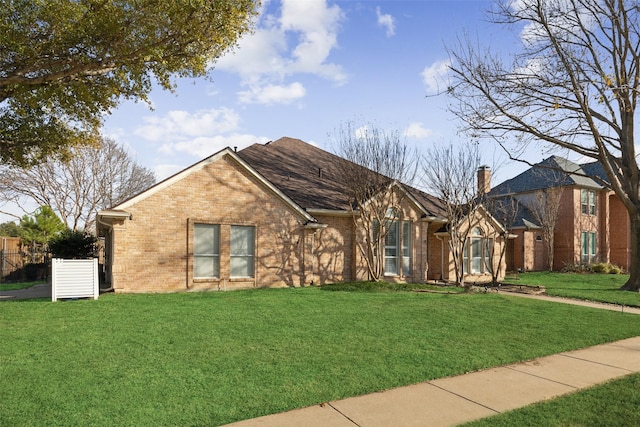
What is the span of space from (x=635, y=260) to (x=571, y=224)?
1339 centimetres

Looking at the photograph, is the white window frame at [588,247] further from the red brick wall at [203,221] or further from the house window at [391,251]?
the red brick wall at [203,221]

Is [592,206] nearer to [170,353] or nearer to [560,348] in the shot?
[560,348]

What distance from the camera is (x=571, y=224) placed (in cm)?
3131

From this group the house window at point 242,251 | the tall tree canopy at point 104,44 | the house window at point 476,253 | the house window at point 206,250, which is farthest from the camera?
the house window at point 476,253

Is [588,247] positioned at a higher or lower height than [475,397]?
higher

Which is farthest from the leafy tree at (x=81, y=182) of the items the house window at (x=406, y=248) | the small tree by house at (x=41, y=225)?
the house window at (x=406, y=248)

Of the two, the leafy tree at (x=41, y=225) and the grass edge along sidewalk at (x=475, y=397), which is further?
the leafy tree at (x=41, y=225)

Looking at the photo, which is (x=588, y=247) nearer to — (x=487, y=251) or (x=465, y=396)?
(x=487, y=251)

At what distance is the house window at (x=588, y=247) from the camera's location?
3197 centimetres

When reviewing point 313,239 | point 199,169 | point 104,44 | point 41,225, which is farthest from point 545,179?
point 41,225

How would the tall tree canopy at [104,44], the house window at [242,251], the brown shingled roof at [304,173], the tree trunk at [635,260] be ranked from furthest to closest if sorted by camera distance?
the brown shingled roof at [304,173]
the tree trunk at [635,260]
the house window at [242,251]
the tall tree canopy at [104,44]

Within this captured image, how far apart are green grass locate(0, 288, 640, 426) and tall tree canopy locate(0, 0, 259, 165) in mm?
6162

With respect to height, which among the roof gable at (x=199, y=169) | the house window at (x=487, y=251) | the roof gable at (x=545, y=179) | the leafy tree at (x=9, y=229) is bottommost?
the house window at (x=487, y=251)

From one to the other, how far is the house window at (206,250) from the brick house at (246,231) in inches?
1.4
